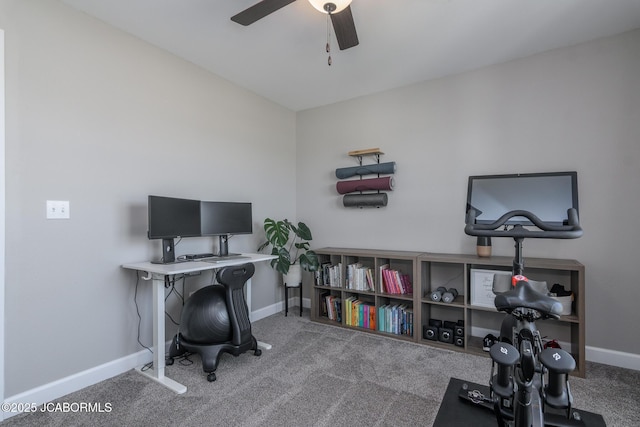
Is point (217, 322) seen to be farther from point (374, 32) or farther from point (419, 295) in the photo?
point (374, 32)

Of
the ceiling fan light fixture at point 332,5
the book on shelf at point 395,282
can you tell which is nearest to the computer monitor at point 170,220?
the ceiling fan light fixture at point 332,5

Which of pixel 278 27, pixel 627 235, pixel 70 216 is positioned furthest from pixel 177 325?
pixel 627 235

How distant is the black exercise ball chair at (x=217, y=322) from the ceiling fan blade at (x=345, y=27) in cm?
178

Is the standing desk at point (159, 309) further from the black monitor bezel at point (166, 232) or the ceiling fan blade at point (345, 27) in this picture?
the ceiling fan blade at point (345, 27)

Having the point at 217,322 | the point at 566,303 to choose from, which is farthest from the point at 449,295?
the point at 217,322

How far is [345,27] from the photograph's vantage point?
6.29ft

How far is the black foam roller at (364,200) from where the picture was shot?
3.42 metres

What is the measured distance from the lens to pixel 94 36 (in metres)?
2.29

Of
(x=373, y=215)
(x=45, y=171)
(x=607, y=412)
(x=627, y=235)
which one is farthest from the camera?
(x=373, y=215)

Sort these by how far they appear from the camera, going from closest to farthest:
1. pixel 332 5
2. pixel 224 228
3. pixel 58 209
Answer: pixel 332 5
pixel 58 209
pixel 224 228

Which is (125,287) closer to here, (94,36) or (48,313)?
(48,313)

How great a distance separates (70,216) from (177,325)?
4.13 feet

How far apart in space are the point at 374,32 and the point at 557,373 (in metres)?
2.40

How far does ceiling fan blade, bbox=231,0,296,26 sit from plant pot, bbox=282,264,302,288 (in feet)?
8.17
